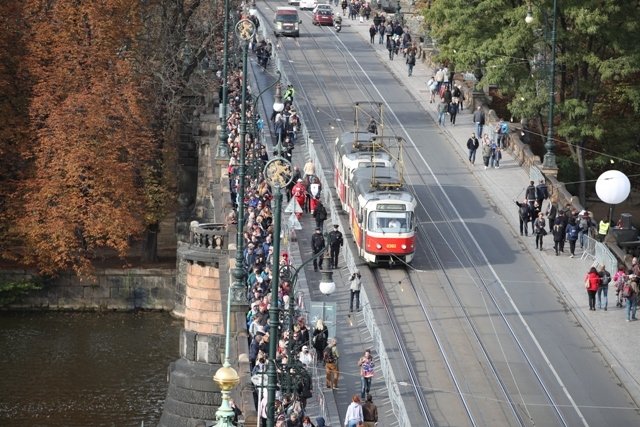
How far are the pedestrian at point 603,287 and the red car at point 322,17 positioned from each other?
61.4 metres

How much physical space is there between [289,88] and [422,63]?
63.3ft

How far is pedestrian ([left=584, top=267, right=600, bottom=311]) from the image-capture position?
62.4 m

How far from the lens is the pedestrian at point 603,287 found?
62.7m

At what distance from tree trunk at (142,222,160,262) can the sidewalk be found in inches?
549

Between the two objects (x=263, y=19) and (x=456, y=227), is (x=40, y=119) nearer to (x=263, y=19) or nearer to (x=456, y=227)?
(x=456, y=227)

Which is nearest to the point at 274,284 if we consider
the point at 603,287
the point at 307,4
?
the point at 603,287

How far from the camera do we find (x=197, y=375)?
66750 mm

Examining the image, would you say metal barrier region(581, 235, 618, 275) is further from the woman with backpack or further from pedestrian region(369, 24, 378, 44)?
pedestrian region(369, 24, 378, 44)

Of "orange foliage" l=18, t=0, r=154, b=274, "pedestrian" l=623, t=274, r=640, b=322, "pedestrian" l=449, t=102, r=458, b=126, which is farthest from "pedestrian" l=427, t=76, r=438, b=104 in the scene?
"pedestrian" l=623, t=274, r=640, b=322

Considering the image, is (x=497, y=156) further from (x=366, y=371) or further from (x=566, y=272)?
(x=366, y=371)

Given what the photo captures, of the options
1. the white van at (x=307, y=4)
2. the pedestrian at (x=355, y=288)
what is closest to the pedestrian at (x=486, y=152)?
the pedestrian at (x=355, y=288)

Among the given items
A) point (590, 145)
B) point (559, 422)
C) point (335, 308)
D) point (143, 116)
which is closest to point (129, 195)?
point (143, 116)

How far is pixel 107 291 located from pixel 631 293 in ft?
111

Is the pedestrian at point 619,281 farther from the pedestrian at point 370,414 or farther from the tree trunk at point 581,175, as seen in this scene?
the tree trunk at point 581,175
